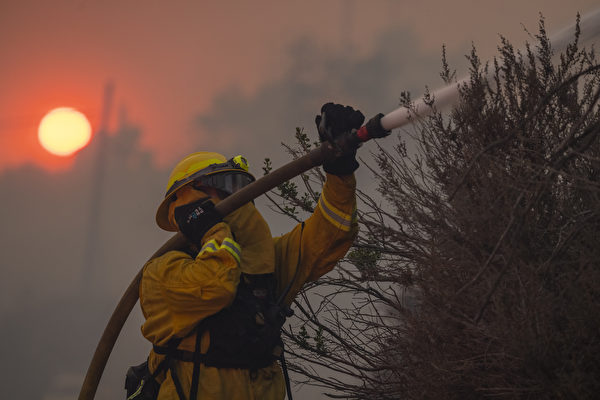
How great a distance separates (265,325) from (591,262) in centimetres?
180

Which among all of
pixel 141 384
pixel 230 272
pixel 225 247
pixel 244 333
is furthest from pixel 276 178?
pixel 141 384

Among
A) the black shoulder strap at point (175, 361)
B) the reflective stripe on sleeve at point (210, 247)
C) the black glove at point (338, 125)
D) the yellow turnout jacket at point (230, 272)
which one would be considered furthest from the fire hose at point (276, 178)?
the black shoulder strap at point (175, 361)

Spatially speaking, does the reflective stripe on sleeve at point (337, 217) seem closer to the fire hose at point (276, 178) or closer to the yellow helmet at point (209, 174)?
the fire hose at point (276, 178)

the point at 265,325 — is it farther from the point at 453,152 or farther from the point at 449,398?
the point at 453,152

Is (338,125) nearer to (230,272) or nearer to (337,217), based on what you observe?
(337,217)

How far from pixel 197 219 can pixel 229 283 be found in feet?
Answer: 1.88

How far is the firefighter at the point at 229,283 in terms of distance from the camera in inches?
135

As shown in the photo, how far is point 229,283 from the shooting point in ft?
11.0

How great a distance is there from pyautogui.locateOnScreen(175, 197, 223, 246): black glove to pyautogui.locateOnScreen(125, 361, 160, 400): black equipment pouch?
0.90 meters

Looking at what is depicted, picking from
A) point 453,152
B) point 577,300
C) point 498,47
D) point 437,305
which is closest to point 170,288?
point 437,305

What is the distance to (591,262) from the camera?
294 cm

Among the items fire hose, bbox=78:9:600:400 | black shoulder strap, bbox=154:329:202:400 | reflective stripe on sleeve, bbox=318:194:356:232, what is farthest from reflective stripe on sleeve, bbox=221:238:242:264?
reflective stripe on sleeve, bbox=318:194:356:232

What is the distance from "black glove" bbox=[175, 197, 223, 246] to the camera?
12.3ft

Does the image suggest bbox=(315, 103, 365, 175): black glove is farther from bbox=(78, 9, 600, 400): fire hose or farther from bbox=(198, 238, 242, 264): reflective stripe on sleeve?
bbox=(198, 238, 242, 264): reflective stripe on sleeve
